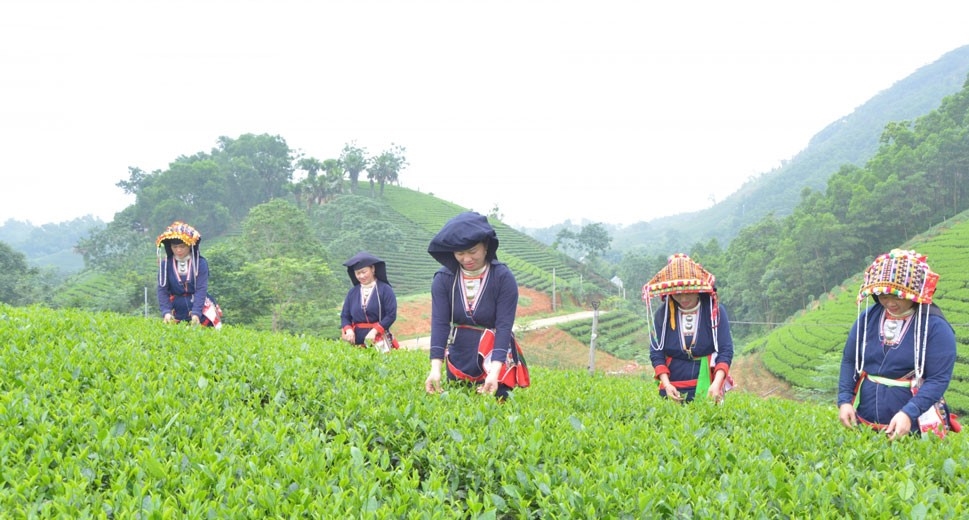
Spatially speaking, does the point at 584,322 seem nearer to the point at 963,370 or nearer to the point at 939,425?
the point at 963,370

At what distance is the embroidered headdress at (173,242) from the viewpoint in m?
A: 5.51

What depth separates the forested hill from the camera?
334 feet

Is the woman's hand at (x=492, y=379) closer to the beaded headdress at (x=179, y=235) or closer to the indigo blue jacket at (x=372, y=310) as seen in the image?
the indigo blue jacket at (x=372, y=310)

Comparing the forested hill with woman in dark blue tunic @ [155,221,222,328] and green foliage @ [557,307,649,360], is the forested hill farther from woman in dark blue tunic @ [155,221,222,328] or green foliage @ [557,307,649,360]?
woman in dark blue tunic @ [155,221,222,328]

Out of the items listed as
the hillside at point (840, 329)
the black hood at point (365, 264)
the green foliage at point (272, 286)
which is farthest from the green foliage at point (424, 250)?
the black hood at point (365, 264)

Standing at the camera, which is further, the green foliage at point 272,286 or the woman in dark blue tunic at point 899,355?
the green foliage at point 272,286

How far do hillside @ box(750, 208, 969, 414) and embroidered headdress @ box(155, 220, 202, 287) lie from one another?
16614 mm

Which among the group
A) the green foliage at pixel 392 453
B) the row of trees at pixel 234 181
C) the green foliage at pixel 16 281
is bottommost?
the green foliage at pixel 16 281

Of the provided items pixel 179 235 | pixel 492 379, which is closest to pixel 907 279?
pixel 492 379

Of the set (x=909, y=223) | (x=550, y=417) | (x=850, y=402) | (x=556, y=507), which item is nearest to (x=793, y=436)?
(x=850, y=402)

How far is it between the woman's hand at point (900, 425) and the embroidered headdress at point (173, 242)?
5507 mm

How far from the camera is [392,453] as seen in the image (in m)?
2.78

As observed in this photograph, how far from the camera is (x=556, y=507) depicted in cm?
205

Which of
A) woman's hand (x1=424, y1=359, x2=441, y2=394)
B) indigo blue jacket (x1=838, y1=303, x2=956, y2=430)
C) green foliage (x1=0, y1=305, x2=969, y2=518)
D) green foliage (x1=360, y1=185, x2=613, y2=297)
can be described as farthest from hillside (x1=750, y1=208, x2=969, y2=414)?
green foliage (x1=360, y1=185, x2=613, y2=297)
